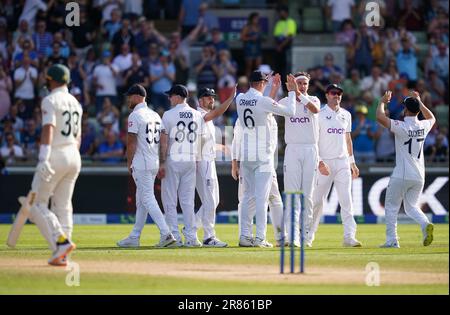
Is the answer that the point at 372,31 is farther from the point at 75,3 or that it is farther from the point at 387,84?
the point at 75,3

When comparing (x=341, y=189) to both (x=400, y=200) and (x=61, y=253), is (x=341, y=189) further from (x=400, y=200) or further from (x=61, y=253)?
(x=61, y=253)

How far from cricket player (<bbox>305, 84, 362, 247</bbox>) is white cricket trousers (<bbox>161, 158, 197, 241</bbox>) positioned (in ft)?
5.58

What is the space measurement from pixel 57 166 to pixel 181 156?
3825 mm

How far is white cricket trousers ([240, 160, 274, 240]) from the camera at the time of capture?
54.6 ft

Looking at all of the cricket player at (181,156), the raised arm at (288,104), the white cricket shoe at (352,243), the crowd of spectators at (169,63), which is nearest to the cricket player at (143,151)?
the cricket player at (181,156)

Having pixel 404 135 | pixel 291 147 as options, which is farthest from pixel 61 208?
pixel 404 135

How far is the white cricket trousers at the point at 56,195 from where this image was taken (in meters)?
13.4

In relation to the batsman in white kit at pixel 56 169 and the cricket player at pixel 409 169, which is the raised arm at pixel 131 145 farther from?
the cricket player at pixel 409 169

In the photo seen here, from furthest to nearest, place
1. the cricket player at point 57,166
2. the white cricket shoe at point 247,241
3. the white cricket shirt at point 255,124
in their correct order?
the white cricket shoe at point 247,241 → the white cricket shirt at point 255,124 → the cricket player at point 57,166

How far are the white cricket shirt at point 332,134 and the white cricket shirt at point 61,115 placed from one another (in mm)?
4767

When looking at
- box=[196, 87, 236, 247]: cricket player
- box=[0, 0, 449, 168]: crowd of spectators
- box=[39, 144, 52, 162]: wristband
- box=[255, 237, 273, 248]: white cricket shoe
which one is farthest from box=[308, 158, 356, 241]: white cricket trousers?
box=[0, 0, 449, 168]: crowd of spectators

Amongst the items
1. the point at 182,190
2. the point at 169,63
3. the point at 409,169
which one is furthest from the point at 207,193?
the point at 169,63

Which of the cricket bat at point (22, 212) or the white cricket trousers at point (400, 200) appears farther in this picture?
the white cricket trousers at point (400, 200)

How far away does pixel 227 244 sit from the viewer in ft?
58.2
